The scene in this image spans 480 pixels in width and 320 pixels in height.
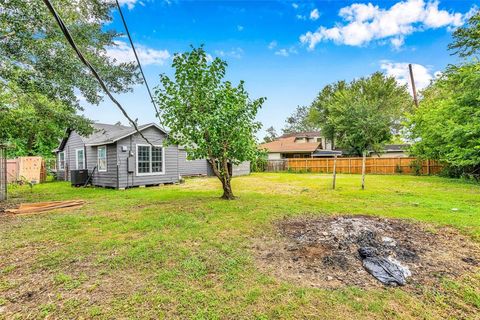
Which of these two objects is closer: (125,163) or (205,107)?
Result: (205,107)

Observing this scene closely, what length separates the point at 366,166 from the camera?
17906 mm

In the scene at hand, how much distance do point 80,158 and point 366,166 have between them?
62.6 feet

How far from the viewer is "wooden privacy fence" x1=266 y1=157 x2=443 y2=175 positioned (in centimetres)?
1526

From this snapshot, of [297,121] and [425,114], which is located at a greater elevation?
[297,121]

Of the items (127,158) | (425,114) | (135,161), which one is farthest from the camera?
(425,114)

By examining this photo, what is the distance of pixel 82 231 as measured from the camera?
4.42 metres

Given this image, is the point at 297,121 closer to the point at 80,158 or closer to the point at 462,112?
the point at 462,112

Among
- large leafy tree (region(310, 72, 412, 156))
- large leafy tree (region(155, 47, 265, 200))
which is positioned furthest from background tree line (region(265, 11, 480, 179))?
large leafy tree (region(155, 47, 265, 200))

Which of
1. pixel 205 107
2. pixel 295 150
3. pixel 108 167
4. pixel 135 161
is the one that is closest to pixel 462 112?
pixel 205 107

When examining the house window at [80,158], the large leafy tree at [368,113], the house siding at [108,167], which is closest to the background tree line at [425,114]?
the large leafy tree at [368,113]

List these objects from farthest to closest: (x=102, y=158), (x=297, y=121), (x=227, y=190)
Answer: (x=297, y=121) < (x=102, y=158) < (x=227, y=190)

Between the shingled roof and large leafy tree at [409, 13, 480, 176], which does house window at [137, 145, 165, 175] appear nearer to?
large leafy tree at [409, 13, 480, 176]

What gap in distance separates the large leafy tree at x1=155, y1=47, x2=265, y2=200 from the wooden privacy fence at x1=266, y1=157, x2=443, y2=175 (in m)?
13.7

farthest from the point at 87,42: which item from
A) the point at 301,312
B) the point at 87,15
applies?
the point at 301,312
